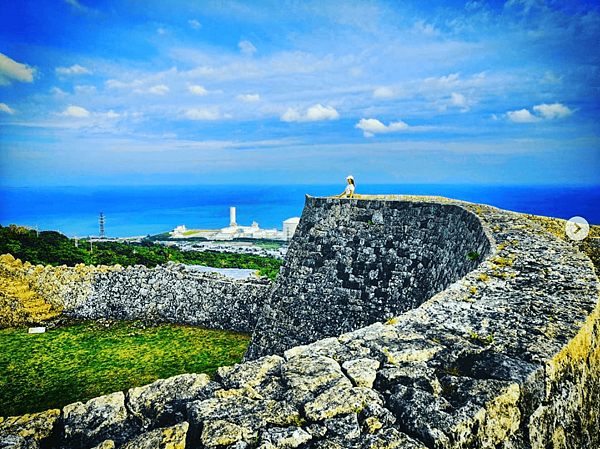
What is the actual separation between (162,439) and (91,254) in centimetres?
2064

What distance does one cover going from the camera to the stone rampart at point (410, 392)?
2615mm

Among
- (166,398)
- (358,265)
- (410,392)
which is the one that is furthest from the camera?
(358,265)

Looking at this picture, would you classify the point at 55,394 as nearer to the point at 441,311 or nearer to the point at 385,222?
the point at 385,222

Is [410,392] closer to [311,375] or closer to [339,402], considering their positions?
[339,402]

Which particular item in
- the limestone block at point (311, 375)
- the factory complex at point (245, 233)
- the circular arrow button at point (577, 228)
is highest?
the circular arrow button at point (577, 228)

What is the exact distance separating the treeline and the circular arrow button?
39.1ft

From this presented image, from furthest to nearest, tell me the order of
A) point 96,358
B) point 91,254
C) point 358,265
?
point 91,254 < point 96,358 < point 358,265

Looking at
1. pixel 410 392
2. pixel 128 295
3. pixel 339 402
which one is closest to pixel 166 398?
pixel 339 402

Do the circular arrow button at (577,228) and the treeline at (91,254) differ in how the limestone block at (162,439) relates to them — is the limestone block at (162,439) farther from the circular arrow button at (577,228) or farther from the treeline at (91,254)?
the treeline at (91,254)

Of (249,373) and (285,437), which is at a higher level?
(249,373)

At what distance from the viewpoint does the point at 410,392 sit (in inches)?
116

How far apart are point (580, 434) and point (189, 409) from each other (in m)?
3.32

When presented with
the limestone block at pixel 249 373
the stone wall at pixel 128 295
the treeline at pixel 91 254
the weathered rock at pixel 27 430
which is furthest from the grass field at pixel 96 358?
the limestone block at pixel 249 373

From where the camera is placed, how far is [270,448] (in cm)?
246
